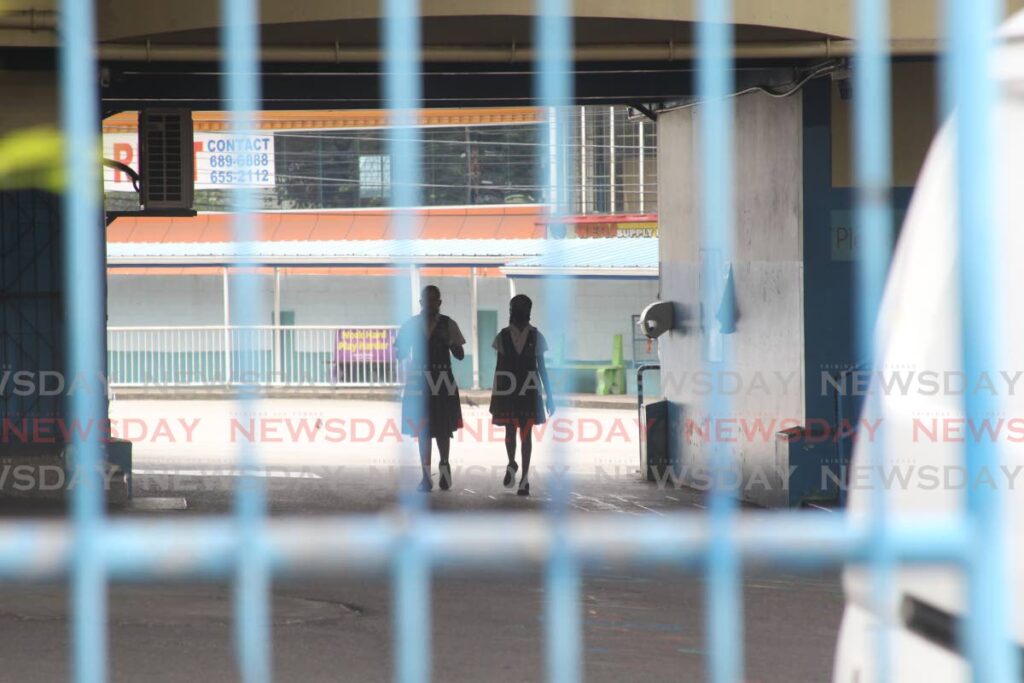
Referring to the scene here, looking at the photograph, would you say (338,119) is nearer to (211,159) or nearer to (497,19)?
(211,159)

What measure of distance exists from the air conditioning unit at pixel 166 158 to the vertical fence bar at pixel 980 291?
35.1ft

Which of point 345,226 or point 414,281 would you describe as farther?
point 345,226

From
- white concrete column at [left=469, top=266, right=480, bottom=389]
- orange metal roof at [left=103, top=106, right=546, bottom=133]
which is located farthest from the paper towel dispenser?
orange metal roof at [left=103, top=106, right=546, bottom=133]

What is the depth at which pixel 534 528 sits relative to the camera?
235 cm

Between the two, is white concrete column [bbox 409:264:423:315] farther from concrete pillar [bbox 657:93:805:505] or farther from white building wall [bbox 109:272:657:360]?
white building wall [bbox 109:272:657:360]

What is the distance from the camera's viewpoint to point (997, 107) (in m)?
2.67

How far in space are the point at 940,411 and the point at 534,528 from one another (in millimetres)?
862

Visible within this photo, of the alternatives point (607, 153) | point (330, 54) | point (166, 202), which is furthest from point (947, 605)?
point (607, 153)

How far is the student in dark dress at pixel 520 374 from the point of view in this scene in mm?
12594

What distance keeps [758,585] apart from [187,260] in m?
22.5

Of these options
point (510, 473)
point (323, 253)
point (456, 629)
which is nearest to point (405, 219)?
point (456, 629)

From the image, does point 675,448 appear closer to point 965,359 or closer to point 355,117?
point 965,359

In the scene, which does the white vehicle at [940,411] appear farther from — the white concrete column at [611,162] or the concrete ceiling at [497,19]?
the white concrete column at [611,162]

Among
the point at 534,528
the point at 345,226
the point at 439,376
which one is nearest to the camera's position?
the point at 534,528
